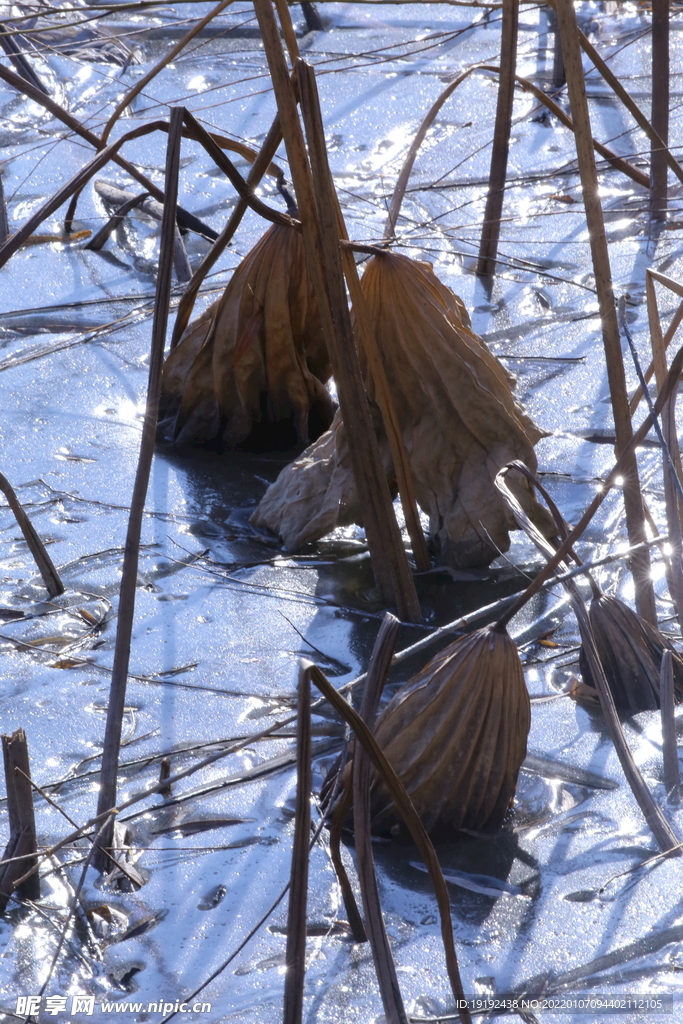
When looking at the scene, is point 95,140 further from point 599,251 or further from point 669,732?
point 669,732

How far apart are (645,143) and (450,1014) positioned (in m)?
3.91

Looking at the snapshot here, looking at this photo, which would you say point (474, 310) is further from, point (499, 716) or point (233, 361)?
point (499, 716)

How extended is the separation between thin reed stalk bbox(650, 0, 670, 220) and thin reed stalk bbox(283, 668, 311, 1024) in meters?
2.82

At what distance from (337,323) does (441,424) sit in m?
0.46

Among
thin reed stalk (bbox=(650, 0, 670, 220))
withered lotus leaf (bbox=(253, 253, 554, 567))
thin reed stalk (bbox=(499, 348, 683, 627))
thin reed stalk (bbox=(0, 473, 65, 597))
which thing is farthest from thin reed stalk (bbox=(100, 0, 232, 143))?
thin reed stalk (bbox=(650, 0, 670, 220))

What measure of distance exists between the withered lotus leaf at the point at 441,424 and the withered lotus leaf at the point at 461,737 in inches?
24.8

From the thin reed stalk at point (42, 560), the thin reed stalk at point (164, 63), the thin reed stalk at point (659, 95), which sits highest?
the thin reed stalk at point (659, 95)

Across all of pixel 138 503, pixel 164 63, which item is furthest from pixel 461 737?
pixel 164 63

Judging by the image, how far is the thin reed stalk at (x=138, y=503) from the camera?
1.22 metres

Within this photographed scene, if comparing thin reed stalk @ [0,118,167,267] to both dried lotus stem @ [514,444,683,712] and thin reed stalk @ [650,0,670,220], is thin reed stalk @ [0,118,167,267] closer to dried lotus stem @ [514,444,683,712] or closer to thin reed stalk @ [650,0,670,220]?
dried lotus stem @ [514,444,683,712]

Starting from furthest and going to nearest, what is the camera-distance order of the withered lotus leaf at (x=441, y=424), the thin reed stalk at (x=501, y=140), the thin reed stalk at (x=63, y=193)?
the thin reed stalk at (x=501, y=140)
the withered lotus leaf at (x=441, y=424)
the thin reed stalk at (x=63, y=193)

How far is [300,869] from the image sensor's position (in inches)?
32.9

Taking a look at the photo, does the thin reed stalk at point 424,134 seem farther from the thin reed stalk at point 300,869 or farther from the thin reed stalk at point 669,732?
the thin reed stalk at point 300,869

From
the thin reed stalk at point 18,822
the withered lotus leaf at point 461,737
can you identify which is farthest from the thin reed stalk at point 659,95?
the thin reed stalk at point 18,822
